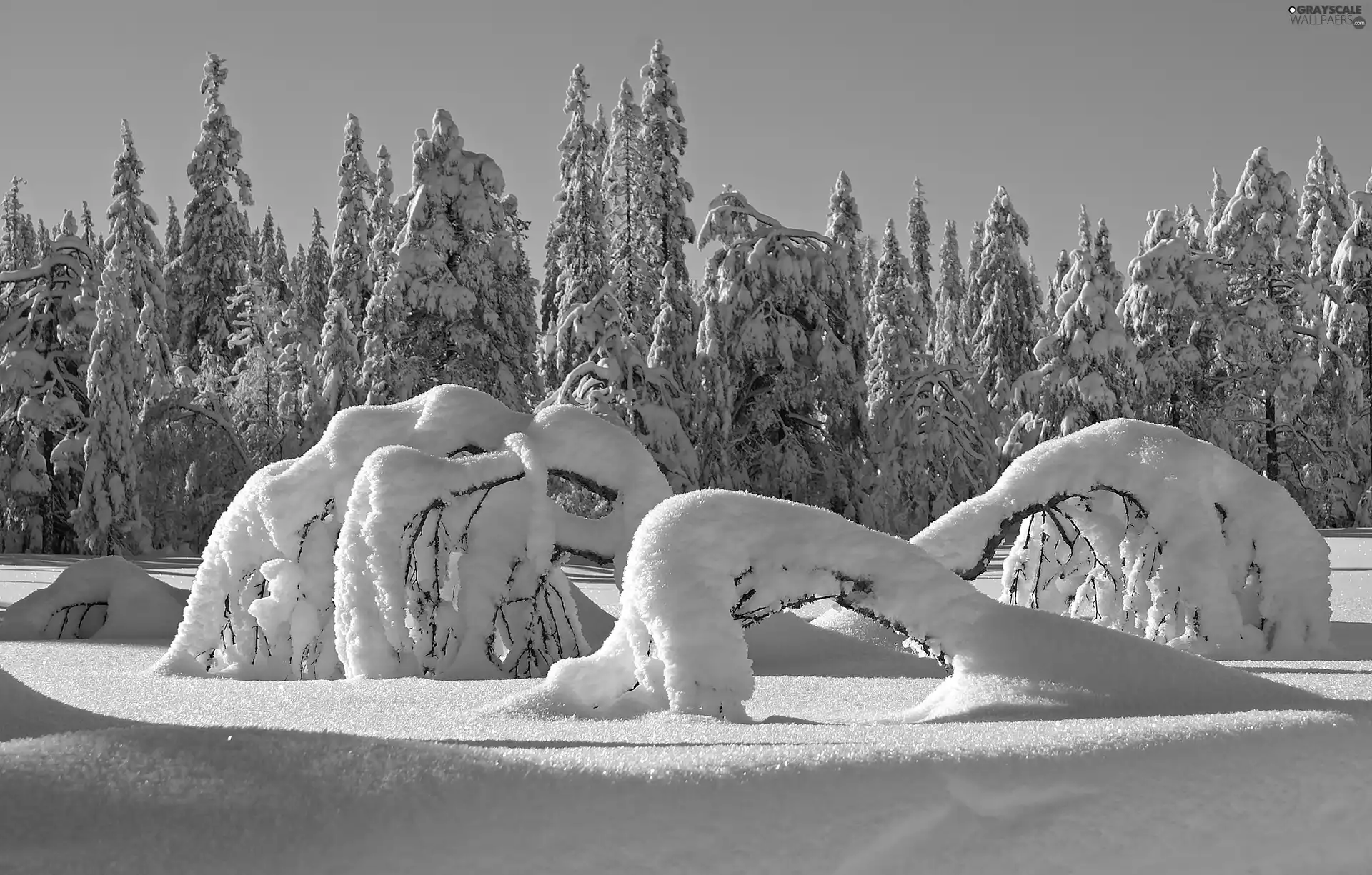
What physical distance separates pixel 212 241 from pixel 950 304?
119 ft

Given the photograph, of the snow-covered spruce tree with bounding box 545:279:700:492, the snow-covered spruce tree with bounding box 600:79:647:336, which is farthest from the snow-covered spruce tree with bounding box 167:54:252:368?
the snow-covered spruce tree with bounding box 545:279:700:492

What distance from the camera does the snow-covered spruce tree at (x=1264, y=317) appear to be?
91.0ft

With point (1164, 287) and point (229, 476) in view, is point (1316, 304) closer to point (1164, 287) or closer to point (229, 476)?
point (1164, 287)

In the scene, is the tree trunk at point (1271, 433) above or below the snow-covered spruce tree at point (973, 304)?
below

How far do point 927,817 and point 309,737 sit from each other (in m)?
1.58

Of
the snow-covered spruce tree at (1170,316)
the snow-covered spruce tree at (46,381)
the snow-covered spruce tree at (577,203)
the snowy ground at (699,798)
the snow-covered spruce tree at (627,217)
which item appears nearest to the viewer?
the snowy ground at (699,798)

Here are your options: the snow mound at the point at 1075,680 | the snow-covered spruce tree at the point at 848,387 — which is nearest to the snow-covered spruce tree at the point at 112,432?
the snow-covered spruce tree at the point at 848,387

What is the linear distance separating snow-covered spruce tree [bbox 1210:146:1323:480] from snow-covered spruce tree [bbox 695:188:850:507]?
10706mm

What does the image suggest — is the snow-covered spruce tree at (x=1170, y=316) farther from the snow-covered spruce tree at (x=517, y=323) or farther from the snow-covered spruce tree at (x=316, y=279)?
the snow-covered spruce tree at (x=316, y=279)

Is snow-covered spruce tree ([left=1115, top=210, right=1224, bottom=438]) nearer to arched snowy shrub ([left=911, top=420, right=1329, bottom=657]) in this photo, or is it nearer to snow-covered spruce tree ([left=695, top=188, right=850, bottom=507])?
snow-covered spruce tree ([left=695, top=188, right=850, bottom=507])

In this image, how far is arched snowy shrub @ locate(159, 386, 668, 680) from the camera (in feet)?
24.4

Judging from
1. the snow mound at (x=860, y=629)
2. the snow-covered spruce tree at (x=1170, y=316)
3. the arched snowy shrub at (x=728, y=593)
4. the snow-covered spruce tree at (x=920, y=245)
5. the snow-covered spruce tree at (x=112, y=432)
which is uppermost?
the snow-covered spruce tree at (x=920, y=245)

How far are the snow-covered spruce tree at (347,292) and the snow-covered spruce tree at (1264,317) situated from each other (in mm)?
20492

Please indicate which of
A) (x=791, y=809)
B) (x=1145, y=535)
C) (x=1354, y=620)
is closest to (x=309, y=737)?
(x=791, y=809)
